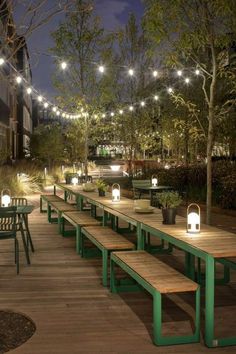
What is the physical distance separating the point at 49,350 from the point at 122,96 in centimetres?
1793

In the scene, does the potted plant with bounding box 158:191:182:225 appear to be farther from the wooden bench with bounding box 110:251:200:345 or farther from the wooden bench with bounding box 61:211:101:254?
the wooden bench with bounding box 61:211:101:254

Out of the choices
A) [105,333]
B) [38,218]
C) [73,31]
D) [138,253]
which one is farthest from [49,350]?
[73,31]

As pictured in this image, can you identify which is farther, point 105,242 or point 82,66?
point 82,66

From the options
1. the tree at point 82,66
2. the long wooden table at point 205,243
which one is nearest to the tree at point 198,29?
the long wooden table at point 205,243

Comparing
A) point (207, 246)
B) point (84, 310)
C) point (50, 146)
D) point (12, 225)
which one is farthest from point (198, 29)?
point (50, 146)

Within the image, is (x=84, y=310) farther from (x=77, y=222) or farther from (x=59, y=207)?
(x=59, y=207)

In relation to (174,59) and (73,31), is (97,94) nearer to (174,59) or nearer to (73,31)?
(73,31)

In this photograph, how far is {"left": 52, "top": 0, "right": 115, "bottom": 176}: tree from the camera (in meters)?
16.5

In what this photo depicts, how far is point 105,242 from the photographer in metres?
6.55

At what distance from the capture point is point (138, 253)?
18.7 ft

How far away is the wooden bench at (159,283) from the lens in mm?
4305

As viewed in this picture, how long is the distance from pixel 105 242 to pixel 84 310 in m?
1.43

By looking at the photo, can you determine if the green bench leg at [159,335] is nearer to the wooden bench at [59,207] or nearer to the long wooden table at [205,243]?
the long wooden table at [205,243]

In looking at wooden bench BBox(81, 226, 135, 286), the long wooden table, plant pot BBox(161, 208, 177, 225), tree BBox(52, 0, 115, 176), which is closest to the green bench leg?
the long wooden table
